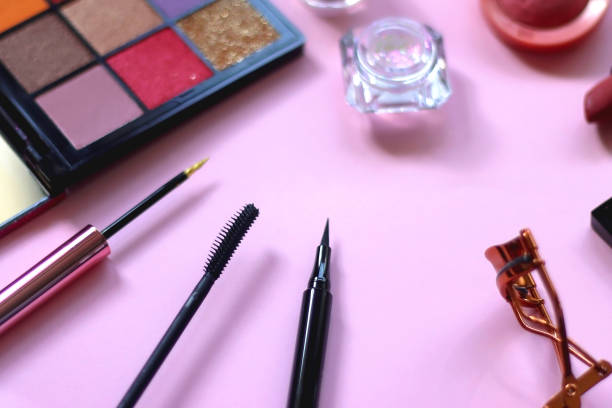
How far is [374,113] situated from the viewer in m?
0.70

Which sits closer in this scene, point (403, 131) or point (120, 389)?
point (120, 389)

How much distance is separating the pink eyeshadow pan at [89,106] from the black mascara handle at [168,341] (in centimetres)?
21

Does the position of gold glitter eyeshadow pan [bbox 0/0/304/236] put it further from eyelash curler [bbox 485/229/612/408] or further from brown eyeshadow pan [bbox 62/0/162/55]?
eyelash curler [bbox 485/229/612/408]

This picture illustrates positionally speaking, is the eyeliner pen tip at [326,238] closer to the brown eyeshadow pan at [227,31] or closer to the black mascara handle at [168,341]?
the black mascara handle at [168,341]

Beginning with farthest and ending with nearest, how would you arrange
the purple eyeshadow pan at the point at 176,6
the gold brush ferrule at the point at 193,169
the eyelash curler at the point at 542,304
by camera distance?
the purple eyeshadow pan at the point at 176,6, the gold brush ferrule at the point at 193,169, the eyelash curler at the point at 542,304

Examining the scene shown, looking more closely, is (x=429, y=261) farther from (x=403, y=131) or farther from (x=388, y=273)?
(x=403, y=131)

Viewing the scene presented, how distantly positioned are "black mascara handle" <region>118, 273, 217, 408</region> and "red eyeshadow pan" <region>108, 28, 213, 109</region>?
0.22 metres

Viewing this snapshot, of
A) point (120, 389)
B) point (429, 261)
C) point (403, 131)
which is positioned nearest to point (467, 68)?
point (403, 131)

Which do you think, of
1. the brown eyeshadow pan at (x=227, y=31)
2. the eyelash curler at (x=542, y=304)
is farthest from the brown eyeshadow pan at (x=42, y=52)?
the eyelash curler at (x=542, y=304)

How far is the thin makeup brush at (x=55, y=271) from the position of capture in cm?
57

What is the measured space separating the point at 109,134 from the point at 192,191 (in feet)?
0.33

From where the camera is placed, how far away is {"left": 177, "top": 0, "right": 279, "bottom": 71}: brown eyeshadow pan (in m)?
0.72

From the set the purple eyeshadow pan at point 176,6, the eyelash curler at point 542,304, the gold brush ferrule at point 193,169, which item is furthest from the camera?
the purple eyeshadow pan at point 176,6

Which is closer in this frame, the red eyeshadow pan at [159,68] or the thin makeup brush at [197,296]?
the thin makeup brush at [197,296]
